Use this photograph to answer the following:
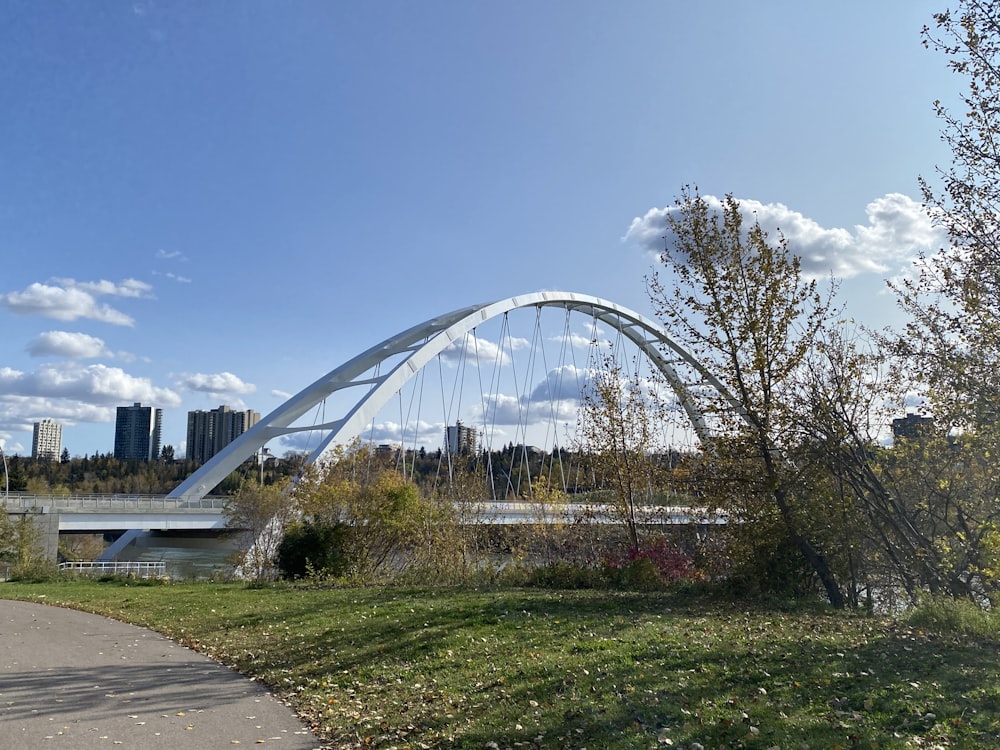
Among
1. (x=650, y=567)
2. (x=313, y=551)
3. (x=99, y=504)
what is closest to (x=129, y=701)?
(x=650, y=567)

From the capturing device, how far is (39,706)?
675cm

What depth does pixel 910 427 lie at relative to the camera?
38.7 ft

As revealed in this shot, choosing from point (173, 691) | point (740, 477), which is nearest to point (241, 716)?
point (173, 691)

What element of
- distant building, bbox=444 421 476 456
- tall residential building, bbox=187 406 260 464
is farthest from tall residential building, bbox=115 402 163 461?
distant building, bbox=444 421 476 456

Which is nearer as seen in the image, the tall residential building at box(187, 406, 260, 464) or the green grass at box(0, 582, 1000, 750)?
the green grass at box(0, 582, 1000, 750)

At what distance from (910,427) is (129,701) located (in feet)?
35.9

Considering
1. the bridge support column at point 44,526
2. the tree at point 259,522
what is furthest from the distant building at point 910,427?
the bridge support column at point 44,526

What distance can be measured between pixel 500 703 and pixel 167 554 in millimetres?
35973

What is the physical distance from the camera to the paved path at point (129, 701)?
5801 millimetres

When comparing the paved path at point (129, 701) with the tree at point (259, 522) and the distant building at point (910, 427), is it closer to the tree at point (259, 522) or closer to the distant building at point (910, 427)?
the distant building at point (910, 427)

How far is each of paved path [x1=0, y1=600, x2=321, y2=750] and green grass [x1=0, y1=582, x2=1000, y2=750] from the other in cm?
37

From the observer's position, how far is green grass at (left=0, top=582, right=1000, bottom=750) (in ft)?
17.1

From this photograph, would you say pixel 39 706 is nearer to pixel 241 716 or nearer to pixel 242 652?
pixel 241 716

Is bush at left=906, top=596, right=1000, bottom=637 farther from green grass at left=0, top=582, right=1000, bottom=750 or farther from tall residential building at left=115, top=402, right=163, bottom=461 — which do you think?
tall residential building at left=115, top=402, right=163, bottom=461
